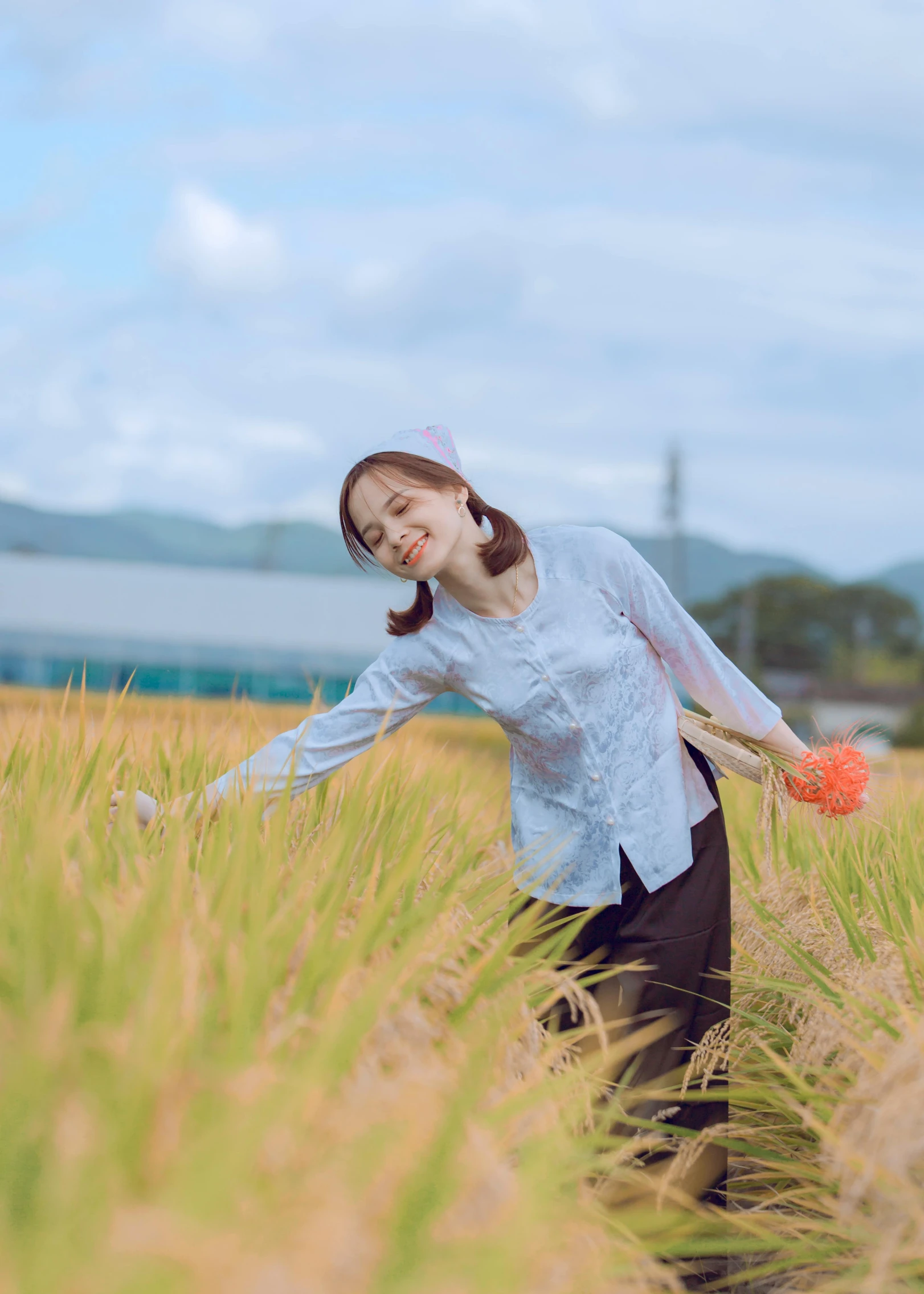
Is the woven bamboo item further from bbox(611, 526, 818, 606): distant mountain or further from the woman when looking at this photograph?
bbox(611, 526, 818, 606): distant mountain

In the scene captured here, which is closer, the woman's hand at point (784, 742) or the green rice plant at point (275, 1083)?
the green rice plant at point (275, 1083)

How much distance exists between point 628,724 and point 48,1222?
1550 mm

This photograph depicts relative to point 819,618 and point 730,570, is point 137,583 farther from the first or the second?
point 730,570

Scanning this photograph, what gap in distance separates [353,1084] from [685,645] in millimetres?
1288

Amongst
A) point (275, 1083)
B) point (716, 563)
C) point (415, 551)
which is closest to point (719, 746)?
point (415, 551)

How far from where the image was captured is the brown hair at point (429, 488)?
84.5 inches

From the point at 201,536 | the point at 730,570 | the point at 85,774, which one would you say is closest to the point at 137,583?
the point at 85,774

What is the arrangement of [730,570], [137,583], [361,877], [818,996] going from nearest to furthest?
[361,877]
[818,996]
[137,583]
[730,570]

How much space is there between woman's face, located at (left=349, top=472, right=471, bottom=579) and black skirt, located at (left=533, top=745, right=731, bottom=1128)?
709 mm

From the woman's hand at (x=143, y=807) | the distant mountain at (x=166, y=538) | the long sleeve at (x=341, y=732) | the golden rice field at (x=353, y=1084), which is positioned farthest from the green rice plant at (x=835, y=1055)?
the distant mountain at (x=166, y=538)

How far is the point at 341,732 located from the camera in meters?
2.22

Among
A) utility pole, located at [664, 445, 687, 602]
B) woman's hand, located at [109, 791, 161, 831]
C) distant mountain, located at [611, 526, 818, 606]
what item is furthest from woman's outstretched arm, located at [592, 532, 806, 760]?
distant mountain, located at [611, 526, 818, 606]

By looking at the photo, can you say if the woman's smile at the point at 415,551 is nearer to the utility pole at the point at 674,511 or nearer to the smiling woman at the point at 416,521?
the smiling woman at the point at 416,521

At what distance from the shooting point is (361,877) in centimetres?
192
